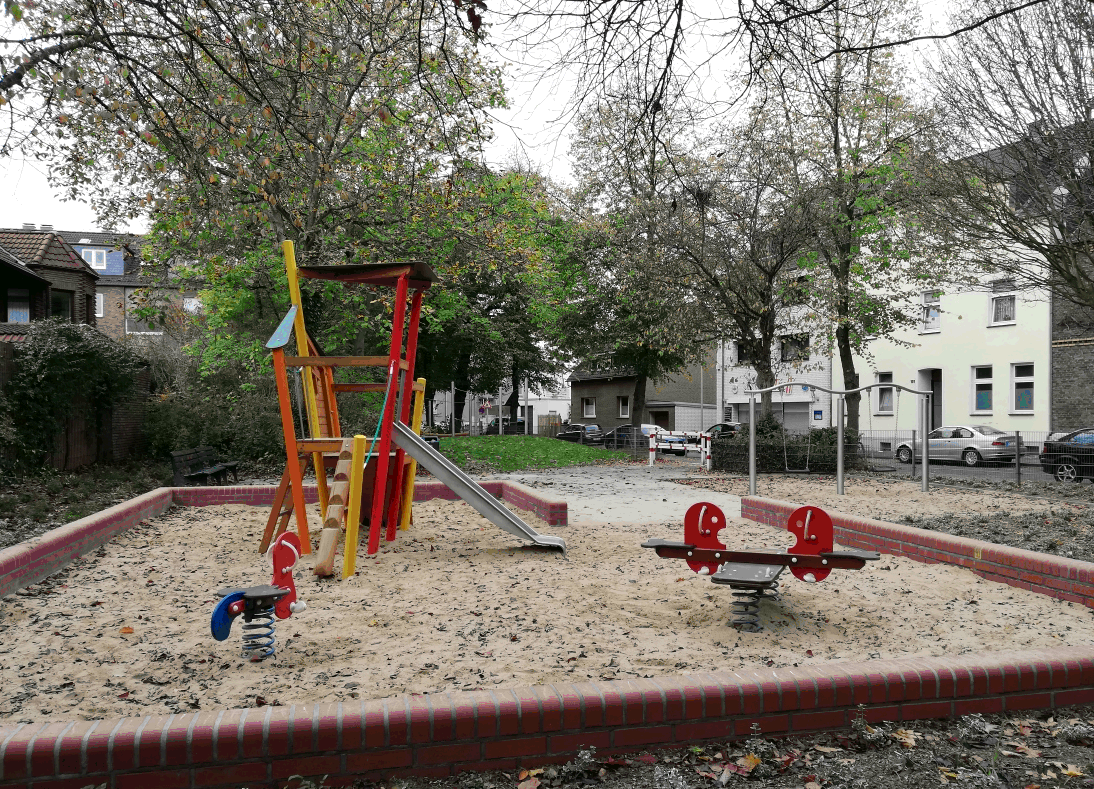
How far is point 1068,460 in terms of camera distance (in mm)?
16109

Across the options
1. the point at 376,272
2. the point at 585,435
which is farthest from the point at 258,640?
the point at 585,435

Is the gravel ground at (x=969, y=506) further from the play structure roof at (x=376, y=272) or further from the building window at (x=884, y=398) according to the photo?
the building window at (x=884, y=398)

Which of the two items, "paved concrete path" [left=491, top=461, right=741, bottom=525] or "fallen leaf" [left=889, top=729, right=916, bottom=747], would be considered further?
"paved concrete path" [left=491, top=461, right=741, bottom=525]

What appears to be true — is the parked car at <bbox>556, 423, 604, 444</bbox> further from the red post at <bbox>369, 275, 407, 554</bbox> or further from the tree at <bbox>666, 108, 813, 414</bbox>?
the red post at <bbox>369, 275, 407, 554</bbox>

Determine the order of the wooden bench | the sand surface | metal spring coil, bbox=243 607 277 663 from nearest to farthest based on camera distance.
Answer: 1. the sand surface
2. metal spring coil, bbox=243 607 277 663
3. the wooden bench

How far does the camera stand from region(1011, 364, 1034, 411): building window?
2709 centimetres

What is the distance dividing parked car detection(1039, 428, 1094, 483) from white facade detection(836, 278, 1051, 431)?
833 cm

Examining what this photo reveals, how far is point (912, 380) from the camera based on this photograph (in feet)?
104

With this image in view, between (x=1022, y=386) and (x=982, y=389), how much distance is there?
170cm

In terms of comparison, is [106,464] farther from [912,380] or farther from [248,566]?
[912,380]

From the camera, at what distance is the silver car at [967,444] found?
23359 mm

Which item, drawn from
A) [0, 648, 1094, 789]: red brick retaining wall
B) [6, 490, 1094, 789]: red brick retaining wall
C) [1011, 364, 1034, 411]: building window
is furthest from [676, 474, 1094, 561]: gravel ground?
[1011, 364, 1034, 411]: building window

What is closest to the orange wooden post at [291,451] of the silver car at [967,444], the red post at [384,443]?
the red post at [384,443]

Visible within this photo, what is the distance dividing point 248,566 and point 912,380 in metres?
30.4
